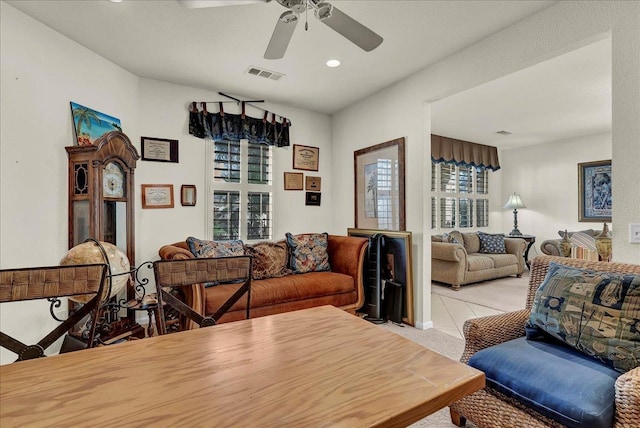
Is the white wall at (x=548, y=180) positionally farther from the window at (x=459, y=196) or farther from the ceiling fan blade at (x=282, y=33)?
the ceiling fan blade at (x=282, y=33)

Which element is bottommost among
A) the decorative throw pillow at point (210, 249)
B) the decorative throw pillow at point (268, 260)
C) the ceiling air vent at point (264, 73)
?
the decorative throw pillow at point (268, 260)

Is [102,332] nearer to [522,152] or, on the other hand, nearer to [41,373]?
[41,373]

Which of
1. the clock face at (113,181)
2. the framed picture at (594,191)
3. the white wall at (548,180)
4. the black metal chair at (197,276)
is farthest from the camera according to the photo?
the white wall at (548,180)

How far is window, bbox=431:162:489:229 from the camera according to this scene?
621 cm

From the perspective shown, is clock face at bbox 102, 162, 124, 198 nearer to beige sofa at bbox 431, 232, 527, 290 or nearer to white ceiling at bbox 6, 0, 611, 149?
white ceiling at bbox 6, 0, 611, 149

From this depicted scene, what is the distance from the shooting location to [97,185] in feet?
8.17

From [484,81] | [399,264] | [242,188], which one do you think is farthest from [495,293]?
[242,188]

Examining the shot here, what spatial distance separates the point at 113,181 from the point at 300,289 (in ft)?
6.23

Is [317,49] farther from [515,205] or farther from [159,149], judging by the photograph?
[515,205]

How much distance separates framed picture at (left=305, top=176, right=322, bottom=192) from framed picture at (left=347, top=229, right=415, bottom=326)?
4.19 ft

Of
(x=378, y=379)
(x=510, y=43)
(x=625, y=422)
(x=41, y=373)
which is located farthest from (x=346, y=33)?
(x=625, y=422)

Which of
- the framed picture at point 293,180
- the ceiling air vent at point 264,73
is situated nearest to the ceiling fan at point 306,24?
the ceiling air vent at point 264,73

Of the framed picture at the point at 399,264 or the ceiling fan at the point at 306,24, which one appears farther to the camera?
the framed picture at the point at 399,264

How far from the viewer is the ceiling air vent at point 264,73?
3.16 metres
